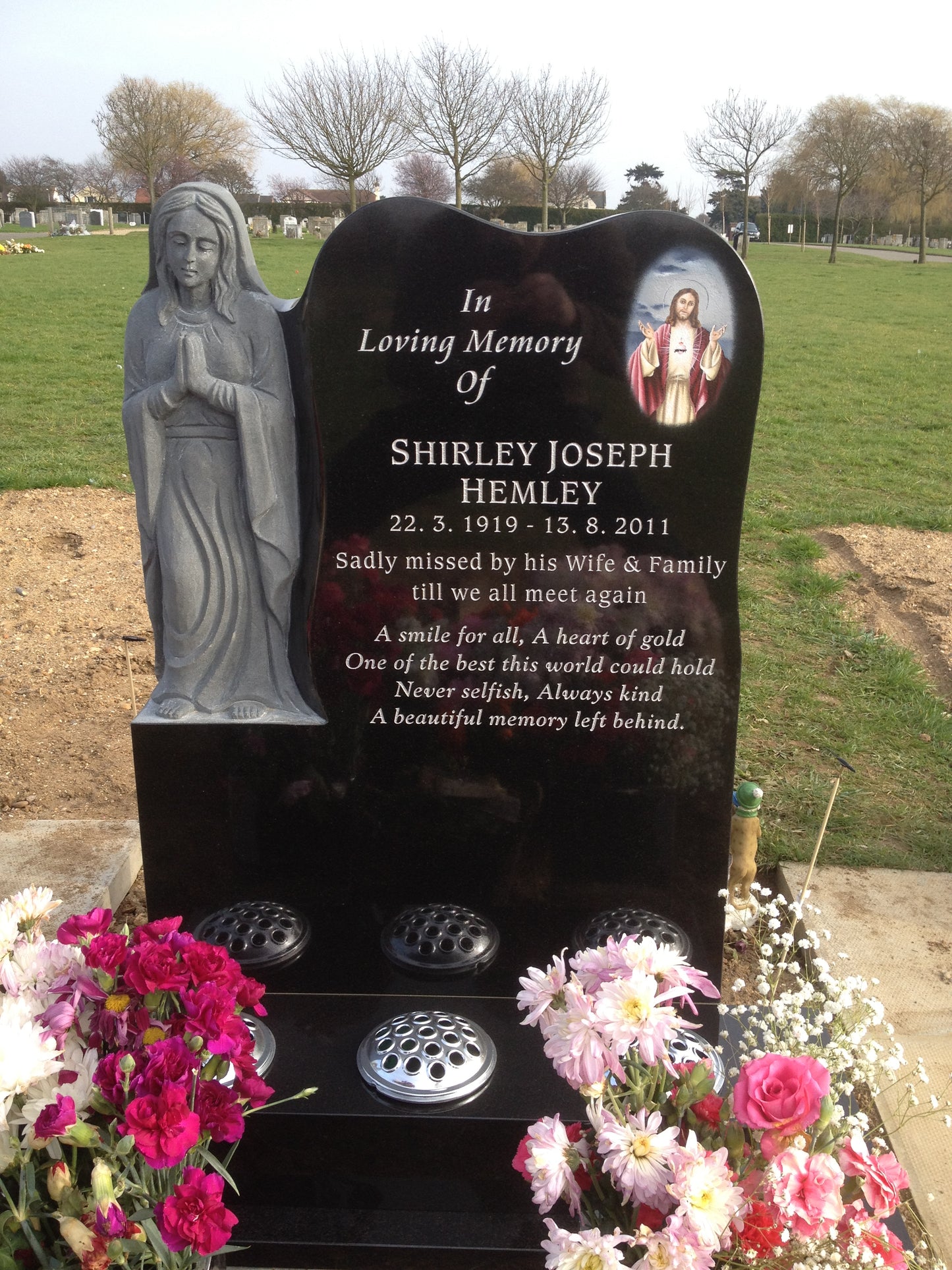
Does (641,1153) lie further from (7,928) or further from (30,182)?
(30,182)

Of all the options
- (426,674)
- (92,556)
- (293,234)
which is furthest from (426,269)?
(293,234)

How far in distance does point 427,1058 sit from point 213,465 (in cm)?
169

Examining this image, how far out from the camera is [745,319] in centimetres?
269

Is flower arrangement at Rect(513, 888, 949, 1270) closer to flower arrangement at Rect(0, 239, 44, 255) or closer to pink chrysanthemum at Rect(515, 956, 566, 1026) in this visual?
pink chrysanthemum at Rect(515, 956, 566, 1026)

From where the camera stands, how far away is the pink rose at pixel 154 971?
1.67 metres

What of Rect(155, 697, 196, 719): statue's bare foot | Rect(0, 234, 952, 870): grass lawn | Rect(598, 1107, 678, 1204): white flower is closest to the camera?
Rect(598, 1107, 678, 1204): white flower

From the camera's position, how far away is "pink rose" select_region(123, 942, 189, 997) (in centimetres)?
167

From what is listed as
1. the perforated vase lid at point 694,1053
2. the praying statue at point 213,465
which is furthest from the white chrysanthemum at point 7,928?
the perforated vase lid at point 694,1053

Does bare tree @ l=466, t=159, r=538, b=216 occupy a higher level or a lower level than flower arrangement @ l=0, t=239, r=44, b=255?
higher

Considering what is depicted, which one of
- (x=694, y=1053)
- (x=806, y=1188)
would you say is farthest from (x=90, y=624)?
(x=806, y=1188)

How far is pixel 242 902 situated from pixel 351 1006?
0.45 m

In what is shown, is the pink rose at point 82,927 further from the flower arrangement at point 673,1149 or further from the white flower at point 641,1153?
the white flower at point 641,1153

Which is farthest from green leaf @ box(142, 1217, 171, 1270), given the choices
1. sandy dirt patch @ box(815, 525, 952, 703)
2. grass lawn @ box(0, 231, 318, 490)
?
grass lawn @ box(0, 231, 318, 490)

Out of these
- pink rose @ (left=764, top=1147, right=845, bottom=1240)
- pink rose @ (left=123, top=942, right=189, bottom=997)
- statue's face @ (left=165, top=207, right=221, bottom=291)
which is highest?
statue's face @ (left=165, top=207, right=221, bottom=291)
